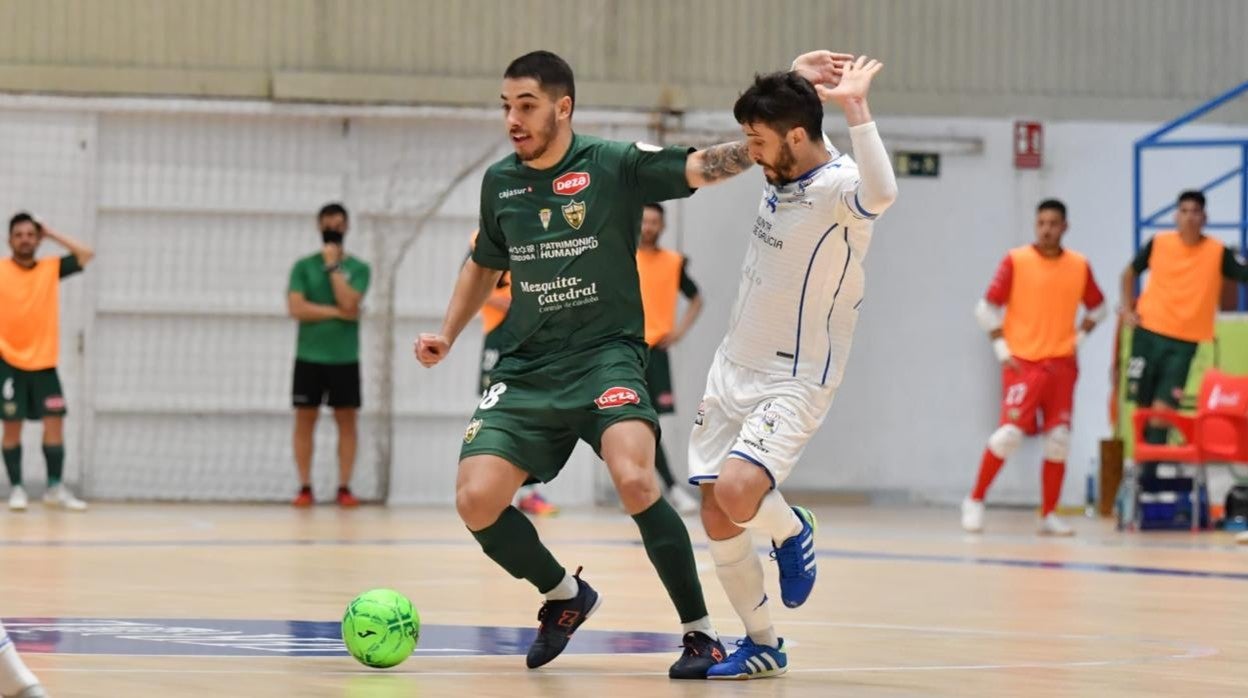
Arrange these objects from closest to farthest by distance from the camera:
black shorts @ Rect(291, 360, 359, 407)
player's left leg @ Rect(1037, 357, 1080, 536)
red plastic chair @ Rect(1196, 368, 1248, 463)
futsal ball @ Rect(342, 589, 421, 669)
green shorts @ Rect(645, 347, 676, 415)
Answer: futsal ball @ Rect(342, 589, 421, 669) → red plastic chair @ Rect(1196, 368, 1248, 463) → player's left leg @ Rect(1037, 357, 1080, 536) → green shorts @ Rect(645, 347, 676, 415) → black shorts @ Rect(291, 360, 359, 407)

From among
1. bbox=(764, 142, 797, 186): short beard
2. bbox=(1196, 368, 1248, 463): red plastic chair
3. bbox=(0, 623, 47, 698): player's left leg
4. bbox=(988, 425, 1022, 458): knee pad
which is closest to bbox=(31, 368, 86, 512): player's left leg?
bbox=(988, 425, 1022, 458): knee pad

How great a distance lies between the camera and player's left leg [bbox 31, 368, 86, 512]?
16250 mm

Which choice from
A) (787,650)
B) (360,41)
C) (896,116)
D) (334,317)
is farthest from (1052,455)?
(787,650)

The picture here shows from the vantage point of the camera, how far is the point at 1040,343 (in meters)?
15.0

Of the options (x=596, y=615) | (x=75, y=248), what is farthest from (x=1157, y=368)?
(x=75, y=248)

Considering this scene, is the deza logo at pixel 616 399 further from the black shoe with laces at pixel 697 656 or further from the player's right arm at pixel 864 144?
the player's right arm at pixel 864 144

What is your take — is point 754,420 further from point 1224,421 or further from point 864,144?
point 1224,421

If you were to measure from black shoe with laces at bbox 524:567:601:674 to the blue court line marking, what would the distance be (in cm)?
519

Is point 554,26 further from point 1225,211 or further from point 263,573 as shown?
point 263,573

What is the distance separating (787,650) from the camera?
6.92m

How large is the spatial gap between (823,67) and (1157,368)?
9771 millimetres

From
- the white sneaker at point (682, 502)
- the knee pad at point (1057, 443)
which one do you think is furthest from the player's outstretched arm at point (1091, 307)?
the white sneaker at point (682, 502)

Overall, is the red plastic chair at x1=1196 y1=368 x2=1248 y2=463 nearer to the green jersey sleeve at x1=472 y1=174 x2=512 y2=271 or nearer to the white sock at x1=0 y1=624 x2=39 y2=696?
the green jersey sleeve at x1=472 y1=174 x2=512 y2=271

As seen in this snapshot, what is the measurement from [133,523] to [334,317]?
3.21 m
